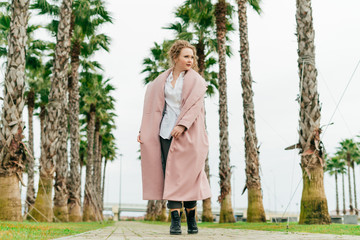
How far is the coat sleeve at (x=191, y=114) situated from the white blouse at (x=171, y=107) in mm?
224

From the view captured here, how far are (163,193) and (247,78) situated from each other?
10.7m

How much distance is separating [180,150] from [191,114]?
478mm

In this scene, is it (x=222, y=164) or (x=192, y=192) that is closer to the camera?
(x=192, y=192)

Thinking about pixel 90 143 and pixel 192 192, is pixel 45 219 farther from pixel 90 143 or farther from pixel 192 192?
pixel 90 143

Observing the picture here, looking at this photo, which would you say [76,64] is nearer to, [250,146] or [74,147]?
[74,147]

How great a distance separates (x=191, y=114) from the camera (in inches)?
203

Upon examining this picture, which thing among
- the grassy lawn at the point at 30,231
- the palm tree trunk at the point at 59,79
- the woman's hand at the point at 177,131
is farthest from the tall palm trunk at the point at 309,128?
the palm tree trunk at the point at 59,79

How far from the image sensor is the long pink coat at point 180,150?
5.09m

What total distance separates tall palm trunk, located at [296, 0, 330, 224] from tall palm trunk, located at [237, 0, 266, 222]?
16.2 ft

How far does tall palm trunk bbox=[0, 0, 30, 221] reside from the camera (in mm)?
9789

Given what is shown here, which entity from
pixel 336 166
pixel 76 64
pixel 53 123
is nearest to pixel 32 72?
pixel 76 64

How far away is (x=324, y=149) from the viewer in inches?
340

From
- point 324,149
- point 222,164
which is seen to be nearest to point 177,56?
point 324,149

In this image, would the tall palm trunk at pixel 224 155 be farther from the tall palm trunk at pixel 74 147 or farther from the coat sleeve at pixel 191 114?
the coat sleeve at pixel 191 114
